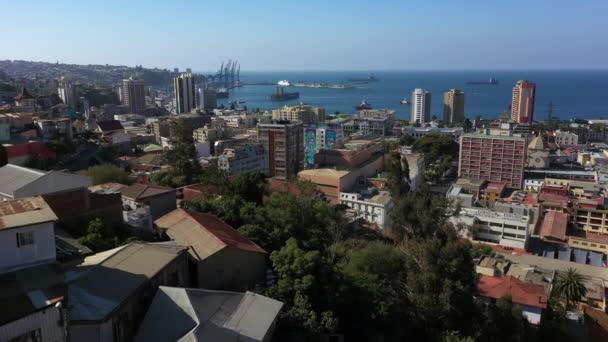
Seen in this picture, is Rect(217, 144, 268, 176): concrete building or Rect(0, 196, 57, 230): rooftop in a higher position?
Rect(0, 196, 57, 230): rooftop

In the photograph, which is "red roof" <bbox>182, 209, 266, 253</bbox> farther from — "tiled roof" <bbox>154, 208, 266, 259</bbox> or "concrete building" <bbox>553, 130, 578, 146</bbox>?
"concrete building" <bbox>553, 130, 578, 146</bbox>

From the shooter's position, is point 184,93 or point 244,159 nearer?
point 244,159

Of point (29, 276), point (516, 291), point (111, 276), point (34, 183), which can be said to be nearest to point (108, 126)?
point (34, 183)

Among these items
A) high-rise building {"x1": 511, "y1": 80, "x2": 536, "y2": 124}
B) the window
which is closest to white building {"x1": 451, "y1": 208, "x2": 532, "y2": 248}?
the window

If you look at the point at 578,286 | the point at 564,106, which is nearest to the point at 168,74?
the point at 564,106

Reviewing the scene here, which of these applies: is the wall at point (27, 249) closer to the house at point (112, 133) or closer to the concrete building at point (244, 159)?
the concrete building at point (244, 159)

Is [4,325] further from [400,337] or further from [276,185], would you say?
[276,185]

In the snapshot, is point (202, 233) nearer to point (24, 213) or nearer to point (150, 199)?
point (150, 199)
